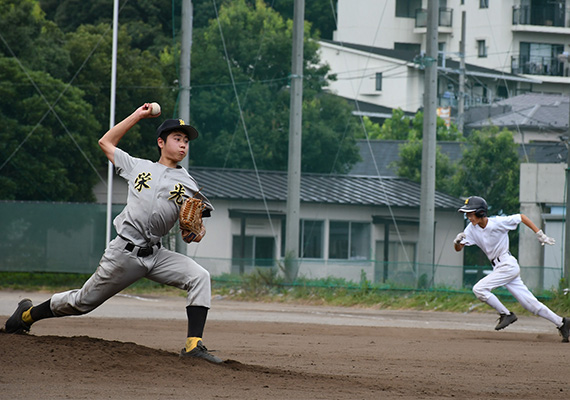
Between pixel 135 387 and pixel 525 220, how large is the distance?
6.94 meters

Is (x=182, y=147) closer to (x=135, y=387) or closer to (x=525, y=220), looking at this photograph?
(x=135, y=387)

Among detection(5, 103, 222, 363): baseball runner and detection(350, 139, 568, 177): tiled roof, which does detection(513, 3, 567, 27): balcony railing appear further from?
detection(5, 103, 222, 363): baseball runner

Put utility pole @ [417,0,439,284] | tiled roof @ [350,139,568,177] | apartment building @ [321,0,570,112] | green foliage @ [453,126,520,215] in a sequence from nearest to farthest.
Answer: utility pole @ [417,0,439,284] → green foliage @ [453,126,520,215] → tiled roof @ [350,139,568,177] → apartment building @ [321,0,570,112]

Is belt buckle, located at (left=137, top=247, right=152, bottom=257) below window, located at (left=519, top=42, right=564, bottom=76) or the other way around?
below

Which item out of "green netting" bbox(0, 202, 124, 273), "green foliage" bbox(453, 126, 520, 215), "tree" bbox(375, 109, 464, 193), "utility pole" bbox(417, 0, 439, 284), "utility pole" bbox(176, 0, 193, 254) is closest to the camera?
"utility pole" bbox(417, 0, 439, 284)

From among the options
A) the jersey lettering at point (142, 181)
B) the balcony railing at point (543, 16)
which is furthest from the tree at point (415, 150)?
→ the jersey lettering at point (142, 181)

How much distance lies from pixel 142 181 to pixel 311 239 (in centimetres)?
1789

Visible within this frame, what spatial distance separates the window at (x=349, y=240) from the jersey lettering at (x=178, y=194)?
59.9ft

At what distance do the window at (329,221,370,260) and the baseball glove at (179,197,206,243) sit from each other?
18.3 meters

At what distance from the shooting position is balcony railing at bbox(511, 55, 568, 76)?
42656 millimetres

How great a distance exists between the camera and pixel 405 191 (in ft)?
92.8

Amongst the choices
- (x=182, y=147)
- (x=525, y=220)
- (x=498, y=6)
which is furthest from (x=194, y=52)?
(x=182, y=147)

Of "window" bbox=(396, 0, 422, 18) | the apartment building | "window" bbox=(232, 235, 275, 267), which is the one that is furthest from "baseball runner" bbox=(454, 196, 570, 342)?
"window" bbox=(396, 0, 422, 18)

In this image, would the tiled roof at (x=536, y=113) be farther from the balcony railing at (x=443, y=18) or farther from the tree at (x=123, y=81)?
the tree at (x=123, y=81)
